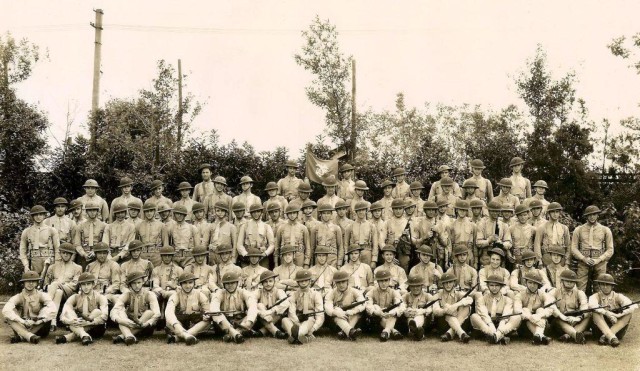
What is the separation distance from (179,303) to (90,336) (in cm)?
131

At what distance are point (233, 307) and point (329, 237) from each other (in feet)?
7.78

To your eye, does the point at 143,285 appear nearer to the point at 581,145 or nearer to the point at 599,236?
the point at 599,236

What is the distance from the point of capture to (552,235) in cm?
1027

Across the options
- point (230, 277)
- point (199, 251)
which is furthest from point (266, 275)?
point (199, 251)

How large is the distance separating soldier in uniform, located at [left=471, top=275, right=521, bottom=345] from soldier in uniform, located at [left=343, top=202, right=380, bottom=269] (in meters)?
2.15

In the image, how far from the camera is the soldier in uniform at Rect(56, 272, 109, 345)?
28.3 ft

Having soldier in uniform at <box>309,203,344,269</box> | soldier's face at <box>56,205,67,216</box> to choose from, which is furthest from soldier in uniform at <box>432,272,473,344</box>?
soldier's face at <box>56,205,67,216</box>

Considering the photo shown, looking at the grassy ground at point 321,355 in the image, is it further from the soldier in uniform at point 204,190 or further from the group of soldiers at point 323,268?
the soldier in uniform at point 204,190

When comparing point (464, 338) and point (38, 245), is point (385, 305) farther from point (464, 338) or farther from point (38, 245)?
point (38, 245)

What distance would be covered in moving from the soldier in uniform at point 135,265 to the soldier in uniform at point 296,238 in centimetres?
223

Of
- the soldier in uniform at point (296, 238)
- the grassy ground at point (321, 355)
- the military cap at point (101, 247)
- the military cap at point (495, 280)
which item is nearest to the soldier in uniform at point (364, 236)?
the soldier in uniform at point (296, 238)

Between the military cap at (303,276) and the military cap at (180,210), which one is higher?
the military cap at (180,210)

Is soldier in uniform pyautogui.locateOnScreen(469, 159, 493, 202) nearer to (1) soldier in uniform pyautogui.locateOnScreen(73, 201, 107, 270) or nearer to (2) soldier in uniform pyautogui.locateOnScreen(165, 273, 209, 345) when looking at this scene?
(2) soldier in uniform pyautogui.locateOnScreen(165, 273, 209, 345)

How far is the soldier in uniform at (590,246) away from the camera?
1020 cm
